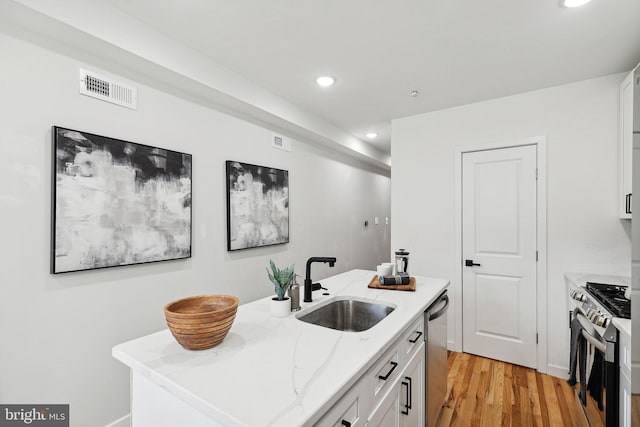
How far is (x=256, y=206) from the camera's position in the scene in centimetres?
294

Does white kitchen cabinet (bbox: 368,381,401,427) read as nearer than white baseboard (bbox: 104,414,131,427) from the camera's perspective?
Yes

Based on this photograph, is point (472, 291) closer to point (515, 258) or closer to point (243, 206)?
point (515, 258)

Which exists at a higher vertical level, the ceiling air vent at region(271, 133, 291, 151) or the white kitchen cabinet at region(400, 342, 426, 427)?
the ceiling air vent at region(271, 133, 291, 151)

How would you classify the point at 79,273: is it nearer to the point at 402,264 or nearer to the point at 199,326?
the point at 199,326

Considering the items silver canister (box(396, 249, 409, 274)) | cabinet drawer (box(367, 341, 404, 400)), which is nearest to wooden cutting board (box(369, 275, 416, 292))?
silver canister (box(396, 249, 409, 274))

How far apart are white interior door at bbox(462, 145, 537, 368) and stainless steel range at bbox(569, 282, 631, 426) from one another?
0.94 meters

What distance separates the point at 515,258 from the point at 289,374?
2.80 meters

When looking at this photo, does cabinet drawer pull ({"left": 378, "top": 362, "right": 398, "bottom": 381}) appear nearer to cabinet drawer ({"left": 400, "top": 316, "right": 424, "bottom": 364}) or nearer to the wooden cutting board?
cabinet drawer ({"left": 400, "top": 316, "right": 424, "bottom": 364})

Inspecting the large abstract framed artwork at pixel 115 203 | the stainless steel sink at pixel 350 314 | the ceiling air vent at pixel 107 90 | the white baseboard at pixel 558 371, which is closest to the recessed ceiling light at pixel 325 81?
the large abstract framed artwork at pixel 115 203

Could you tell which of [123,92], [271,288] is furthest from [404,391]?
[123,92]

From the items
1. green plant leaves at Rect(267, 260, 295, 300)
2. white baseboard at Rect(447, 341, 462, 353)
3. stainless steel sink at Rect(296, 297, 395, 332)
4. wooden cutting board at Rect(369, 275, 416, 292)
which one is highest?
green plant leaves at Rect(267, 260, 295, 300)

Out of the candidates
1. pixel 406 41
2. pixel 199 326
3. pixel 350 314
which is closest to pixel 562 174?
pixel 406 41

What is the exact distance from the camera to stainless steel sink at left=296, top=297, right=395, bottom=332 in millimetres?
1739

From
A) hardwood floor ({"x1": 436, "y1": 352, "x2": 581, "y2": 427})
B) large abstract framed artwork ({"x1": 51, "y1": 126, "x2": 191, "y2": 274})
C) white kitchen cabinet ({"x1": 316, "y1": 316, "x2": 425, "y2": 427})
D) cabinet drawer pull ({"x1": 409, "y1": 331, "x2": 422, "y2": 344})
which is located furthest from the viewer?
hardwood floor ({"x1": 436, "y1": 352, "x2": 581, "y2": 427})
